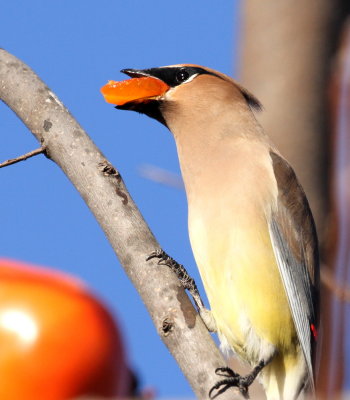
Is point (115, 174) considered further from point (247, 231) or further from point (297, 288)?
point (297, 288)

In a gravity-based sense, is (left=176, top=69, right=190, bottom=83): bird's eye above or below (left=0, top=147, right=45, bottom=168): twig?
above

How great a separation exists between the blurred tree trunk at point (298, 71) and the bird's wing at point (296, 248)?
1.6 inches

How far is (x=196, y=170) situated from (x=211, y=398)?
1.24 m

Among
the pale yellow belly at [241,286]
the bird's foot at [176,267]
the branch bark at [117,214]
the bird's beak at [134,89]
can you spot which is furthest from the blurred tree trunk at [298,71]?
the branch bark at [117,214]

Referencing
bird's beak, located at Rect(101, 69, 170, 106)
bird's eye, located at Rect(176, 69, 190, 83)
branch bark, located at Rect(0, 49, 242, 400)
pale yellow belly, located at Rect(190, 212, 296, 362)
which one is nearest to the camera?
branch bark, located at Rect(0, 49, 242, 400)

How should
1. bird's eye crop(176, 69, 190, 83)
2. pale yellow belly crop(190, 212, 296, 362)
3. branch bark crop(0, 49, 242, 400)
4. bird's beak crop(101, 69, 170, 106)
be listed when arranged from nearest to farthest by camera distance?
branch bark crop(0, 49, 242, 400), bird's beak crop(101, 69, 170, 106), pale yellow belly crop(190, 212, 296, 362), bird's eye crop(176, 69, 190, 83)

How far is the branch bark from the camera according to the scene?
1.79 metres

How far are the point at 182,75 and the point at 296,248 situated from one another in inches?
30.1

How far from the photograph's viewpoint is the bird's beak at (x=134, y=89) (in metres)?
2.26

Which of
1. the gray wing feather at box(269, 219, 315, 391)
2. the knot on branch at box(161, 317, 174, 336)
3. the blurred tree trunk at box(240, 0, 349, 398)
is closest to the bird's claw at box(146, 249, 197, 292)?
the knot on branch at box(161, 317, 174, 336)

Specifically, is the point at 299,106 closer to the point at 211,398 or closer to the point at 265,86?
the point at 265,86

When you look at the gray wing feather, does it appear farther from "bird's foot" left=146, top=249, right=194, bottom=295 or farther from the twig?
the twig

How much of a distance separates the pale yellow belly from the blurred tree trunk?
17cm

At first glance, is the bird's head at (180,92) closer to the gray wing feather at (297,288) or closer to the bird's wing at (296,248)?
the bird's wing at (296,248)
